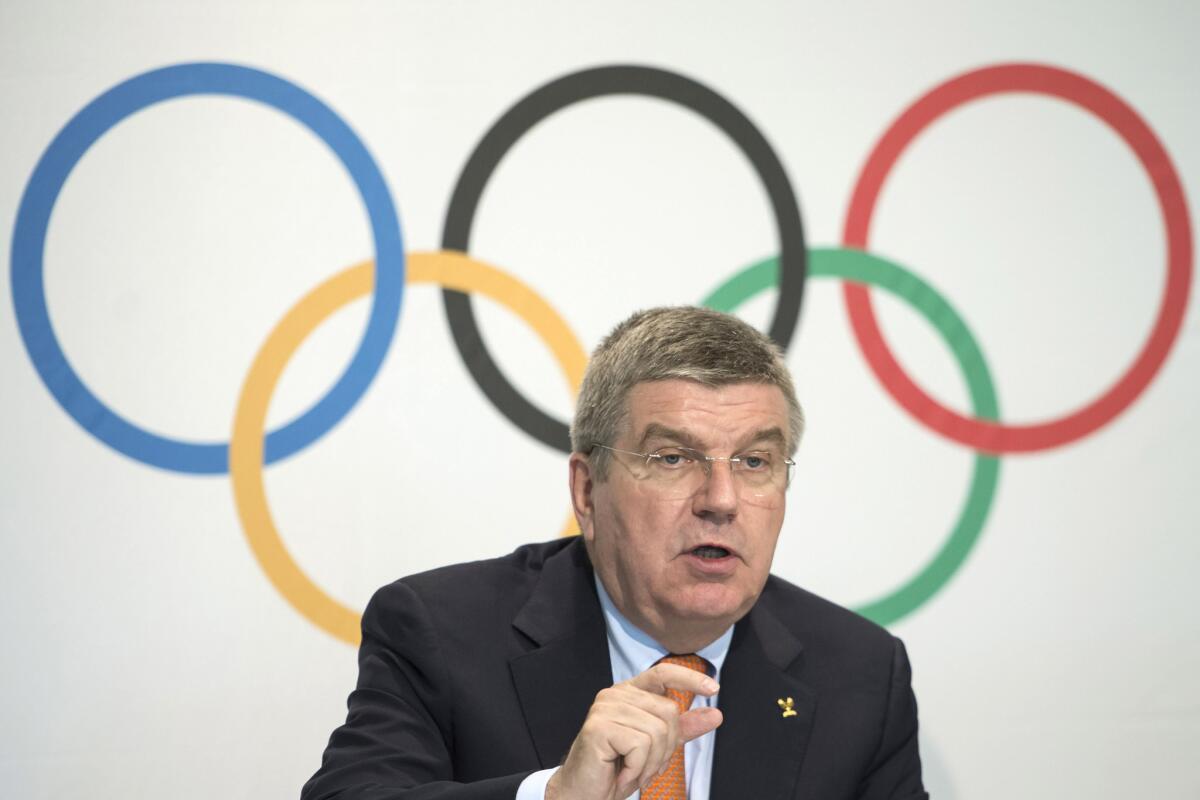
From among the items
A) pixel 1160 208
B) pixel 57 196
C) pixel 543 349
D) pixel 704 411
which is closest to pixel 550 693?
pixel 704 411

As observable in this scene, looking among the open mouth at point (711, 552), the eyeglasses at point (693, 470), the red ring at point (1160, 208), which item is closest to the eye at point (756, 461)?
the eyeglasses at point (693, 470)

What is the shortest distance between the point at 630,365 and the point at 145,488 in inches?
57.0

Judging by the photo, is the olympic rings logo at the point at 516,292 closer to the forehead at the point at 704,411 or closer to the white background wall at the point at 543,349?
the white background wall at the point at 543,349

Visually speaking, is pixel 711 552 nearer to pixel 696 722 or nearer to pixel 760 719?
pixel 760 719

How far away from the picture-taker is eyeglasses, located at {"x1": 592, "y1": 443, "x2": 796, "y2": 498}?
203 centimetres

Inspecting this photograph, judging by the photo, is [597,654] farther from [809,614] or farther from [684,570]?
[809,614]

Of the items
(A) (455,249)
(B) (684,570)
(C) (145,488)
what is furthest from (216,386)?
(B) (684,570)

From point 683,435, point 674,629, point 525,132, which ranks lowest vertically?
point 674,629

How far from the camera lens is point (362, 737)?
1916 mm

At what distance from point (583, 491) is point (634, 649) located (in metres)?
0.31

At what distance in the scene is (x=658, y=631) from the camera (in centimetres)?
209

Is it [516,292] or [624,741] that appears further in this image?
[516,292]

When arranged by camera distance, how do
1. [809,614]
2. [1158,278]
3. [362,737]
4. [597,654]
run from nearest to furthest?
[362,737] < [597,654] < [809,614] < [1158,278]

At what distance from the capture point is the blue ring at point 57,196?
288 centimetres
